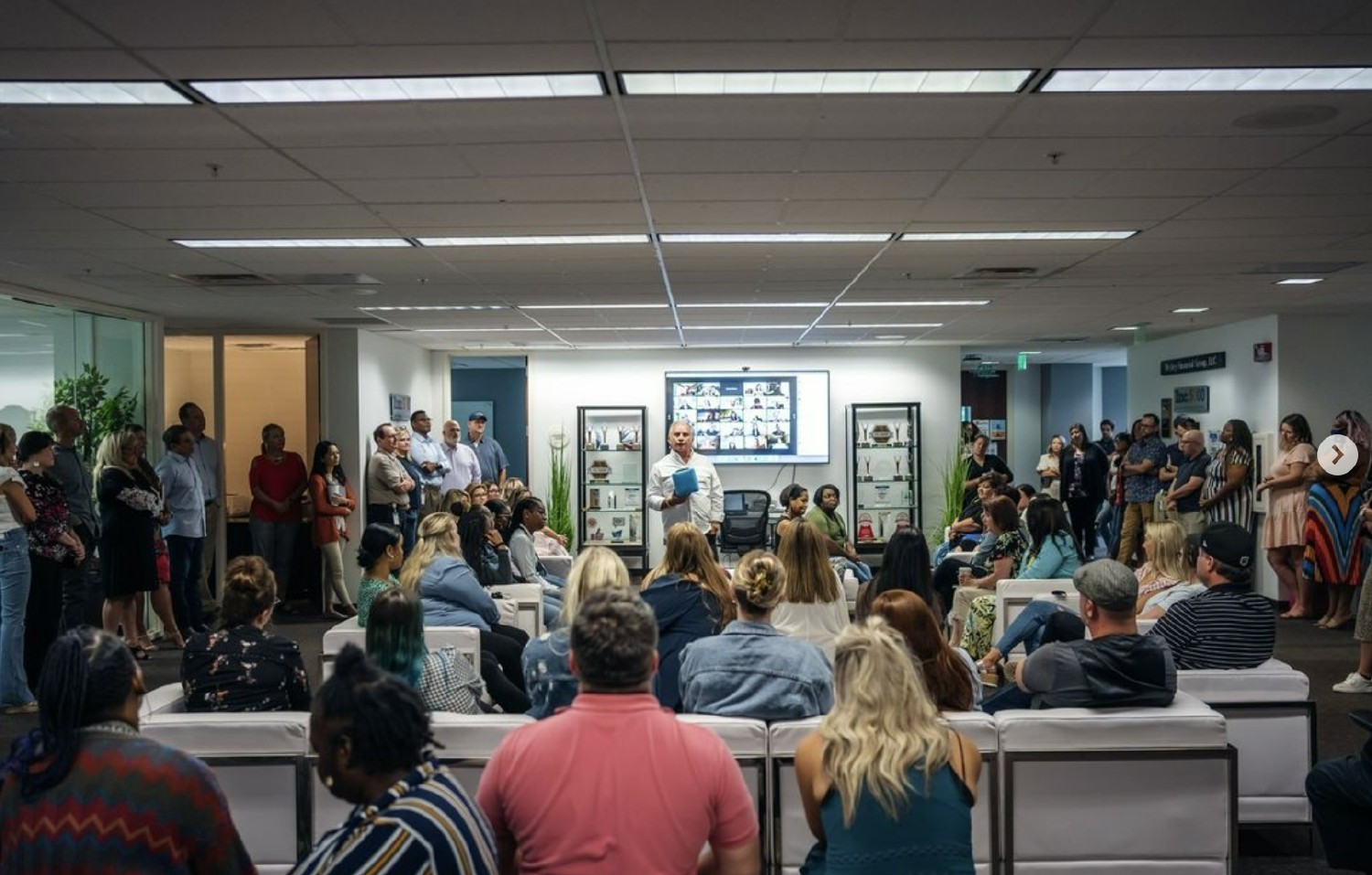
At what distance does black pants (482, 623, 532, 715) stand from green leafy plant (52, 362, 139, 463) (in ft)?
15.6

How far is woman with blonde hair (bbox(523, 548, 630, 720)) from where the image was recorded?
429cm

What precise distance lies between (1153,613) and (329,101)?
4.47 m

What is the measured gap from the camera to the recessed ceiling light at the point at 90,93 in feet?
13.3

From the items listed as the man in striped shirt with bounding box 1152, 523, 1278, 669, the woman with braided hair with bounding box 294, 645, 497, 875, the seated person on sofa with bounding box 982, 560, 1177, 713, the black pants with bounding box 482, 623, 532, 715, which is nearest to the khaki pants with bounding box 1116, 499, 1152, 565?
the black pants with bounding box 482, 623, 532, 715

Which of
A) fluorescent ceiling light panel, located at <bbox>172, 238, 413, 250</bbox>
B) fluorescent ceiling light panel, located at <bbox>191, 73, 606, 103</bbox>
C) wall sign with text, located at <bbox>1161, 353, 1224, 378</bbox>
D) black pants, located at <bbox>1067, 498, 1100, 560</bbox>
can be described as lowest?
black pants, located at <bbox>1067, 498, 1100, 560</bbox>

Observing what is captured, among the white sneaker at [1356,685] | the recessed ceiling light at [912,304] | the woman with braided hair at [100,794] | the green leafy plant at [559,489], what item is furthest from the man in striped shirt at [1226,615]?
the green leafy plant at [559,489]

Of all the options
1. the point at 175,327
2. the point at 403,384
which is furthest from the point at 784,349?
the point at 175,327

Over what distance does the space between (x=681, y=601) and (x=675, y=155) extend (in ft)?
5.99

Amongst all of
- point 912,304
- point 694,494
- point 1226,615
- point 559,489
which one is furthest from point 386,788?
point 559,489

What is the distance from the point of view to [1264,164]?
5473mm

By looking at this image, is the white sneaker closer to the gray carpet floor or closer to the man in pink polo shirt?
the gray carpet floor

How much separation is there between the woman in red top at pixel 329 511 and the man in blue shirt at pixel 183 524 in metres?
1.70

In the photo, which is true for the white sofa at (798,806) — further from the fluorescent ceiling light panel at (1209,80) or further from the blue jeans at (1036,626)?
the fluorescent ceiling light panel at (1209,80)

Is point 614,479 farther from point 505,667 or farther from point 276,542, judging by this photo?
point 505,667
